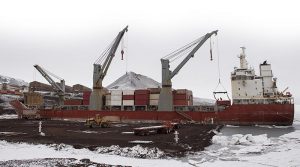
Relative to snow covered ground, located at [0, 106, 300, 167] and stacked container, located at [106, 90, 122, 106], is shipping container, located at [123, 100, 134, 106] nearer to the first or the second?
stacked container, located at [106, 90, 122, 106]

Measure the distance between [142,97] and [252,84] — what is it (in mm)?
20715

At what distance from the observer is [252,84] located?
50.3 metres

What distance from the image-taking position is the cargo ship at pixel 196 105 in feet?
153

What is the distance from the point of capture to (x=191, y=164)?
15.5 m

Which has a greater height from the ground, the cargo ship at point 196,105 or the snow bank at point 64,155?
the cargo ship at point 196,105

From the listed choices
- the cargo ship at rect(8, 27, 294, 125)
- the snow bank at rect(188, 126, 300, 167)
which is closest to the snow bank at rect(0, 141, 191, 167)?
the snow bank at rect(188, 126, 300, 167)

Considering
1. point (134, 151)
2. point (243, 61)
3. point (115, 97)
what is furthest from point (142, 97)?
point (134, 151)

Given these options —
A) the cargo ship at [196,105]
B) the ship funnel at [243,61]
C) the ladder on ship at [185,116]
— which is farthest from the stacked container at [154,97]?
the ship funnel at [243,61]

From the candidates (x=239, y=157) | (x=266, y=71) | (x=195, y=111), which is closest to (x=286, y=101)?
(x=266, y=71)

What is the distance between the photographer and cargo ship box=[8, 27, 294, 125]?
4659 centimetres

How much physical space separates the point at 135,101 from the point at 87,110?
36.2 feet

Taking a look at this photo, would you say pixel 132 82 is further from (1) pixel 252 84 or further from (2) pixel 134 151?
(2) pixel 134 151

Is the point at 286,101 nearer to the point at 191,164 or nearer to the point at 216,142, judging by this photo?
the point at 216,142

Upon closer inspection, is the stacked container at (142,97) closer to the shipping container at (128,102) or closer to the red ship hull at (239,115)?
the shipping container at (128,102)
